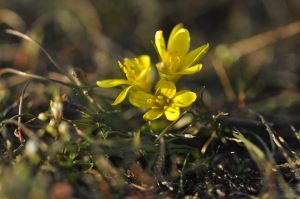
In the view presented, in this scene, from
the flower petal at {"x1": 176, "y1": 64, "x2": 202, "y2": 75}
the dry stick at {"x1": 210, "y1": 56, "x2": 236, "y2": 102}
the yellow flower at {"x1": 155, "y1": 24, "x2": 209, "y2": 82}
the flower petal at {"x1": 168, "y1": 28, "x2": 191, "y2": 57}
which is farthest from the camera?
the dry stick at {"x1": 210, "y1": 56, "x2": 236, "y2": 102}

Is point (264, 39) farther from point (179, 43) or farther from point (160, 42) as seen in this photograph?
point (160, 42)

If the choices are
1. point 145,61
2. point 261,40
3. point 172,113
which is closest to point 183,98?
point 172,113

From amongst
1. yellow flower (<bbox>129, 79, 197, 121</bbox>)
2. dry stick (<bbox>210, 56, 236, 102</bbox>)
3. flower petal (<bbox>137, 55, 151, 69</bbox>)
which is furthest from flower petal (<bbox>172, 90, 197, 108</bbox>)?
dry stick (<bbox>210, 56, 236, 102</bbox>)

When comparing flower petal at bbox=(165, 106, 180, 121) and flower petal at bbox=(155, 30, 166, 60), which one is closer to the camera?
flower petal at bbox=(165, 106, 180, 121)

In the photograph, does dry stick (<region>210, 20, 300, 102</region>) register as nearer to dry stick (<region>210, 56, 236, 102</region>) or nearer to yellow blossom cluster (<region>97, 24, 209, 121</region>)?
dry stick (<region>210, 56, 236, 102</region>)

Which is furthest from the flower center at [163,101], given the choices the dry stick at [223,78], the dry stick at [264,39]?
the dry stick at [264,39]

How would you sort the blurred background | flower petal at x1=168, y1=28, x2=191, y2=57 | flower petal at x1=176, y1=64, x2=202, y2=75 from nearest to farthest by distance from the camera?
flower petal at x1=176, y1=64, x2=202, y2=75 → flower petal at x1=168, y1=28, x2=191, y2=57 → the blurred background

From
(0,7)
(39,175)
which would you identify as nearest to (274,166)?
(39,175)
